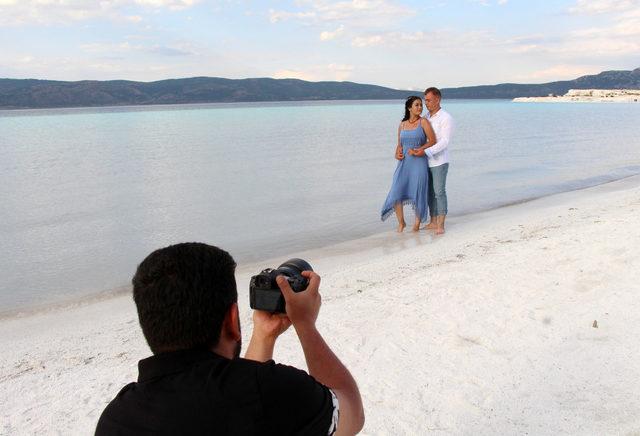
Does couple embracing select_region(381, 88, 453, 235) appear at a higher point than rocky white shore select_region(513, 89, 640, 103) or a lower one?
higher

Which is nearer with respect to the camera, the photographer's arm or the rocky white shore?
the photographer's arm

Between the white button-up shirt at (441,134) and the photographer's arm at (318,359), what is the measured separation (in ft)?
21.6

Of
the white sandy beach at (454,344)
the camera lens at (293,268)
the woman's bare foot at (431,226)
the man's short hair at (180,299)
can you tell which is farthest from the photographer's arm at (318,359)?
the woman's bare foot at (431,226)

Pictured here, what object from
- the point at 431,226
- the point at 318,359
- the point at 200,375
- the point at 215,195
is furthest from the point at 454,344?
the point at 215,195

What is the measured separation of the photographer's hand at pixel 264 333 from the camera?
1843 millimetres

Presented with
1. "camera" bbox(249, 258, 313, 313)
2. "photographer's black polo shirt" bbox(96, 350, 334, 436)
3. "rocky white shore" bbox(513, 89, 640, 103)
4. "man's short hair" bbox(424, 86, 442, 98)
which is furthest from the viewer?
"rocky white shore" bbox(513, 89, 640, 103)

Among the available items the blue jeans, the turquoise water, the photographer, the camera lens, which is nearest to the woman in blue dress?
the blue jeans

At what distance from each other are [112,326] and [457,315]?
296cm

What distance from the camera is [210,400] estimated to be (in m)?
1.42

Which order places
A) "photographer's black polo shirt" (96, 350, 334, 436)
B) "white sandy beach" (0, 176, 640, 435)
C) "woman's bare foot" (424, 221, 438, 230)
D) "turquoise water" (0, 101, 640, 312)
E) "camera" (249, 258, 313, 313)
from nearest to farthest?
"photographer's black polo shirt" (96, 350, 334, 436)
"camera" (249, 258, 313, 313)
"white sandy beach" (0, 176, 640, 435)
"turquoise water" (0, 101, 640, 312)
"woman's bare foot" (424, 221, 438, 230)

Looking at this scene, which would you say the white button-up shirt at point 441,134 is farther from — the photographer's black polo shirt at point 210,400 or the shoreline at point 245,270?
the photographer's black polo shirt at point 210,400

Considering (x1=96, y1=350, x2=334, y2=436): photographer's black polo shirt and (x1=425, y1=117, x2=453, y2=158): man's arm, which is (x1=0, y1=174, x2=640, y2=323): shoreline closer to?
(x1=425, y1=117, x2=453, y2=158): man's arm

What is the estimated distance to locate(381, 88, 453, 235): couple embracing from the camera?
26.7ft

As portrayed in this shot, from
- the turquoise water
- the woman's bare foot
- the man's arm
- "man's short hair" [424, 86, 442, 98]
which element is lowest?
the turquoise water
